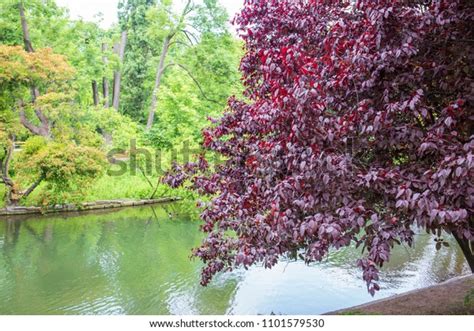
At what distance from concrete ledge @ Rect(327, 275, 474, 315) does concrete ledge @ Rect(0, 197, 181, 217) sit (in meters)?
6.37

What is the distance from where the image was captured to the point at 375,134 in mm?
1719

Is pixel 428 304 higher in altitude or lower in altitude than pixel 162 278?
higher

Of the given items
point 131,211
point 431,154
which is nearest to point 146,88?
point 131,211

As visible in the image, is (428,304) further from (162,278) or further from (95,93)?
(95,93)

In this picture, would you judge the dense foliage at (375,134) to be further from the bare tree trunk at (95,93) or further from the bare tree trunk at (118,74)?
the bare tree trunk at (118,74)

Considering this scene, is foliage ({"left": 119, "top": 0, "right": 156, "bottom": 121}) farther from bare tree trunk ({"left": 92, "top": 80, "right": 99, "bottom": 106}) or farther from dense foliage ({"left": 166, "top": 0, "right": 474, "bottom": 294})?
dense foliage ({"left": 166, "top": 0, "right": 474, "bottom": 294})

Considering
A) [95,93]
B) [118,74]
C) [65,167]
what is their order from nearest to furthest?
1. [65,167]
2. [95,93]
3. [118,74]

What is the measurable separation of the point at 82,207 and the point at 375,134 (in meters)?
7.50

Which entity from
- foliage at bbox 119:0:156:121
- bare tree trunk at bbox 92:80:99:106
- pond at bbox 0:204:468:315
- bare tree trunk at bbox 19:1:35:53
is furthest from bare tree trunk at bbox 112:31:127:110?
pond at bbox 0:204:468:315

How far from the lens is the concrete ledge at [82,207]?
7.84m

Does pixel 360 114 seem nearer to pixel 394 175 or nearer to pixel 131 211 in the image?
pixel 394 175

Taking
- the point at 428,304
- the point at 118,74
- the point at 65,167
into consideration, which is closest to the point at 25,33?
the point at 118,74

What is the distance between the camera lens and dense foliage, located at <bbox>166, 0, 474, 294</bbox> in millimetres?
1545
